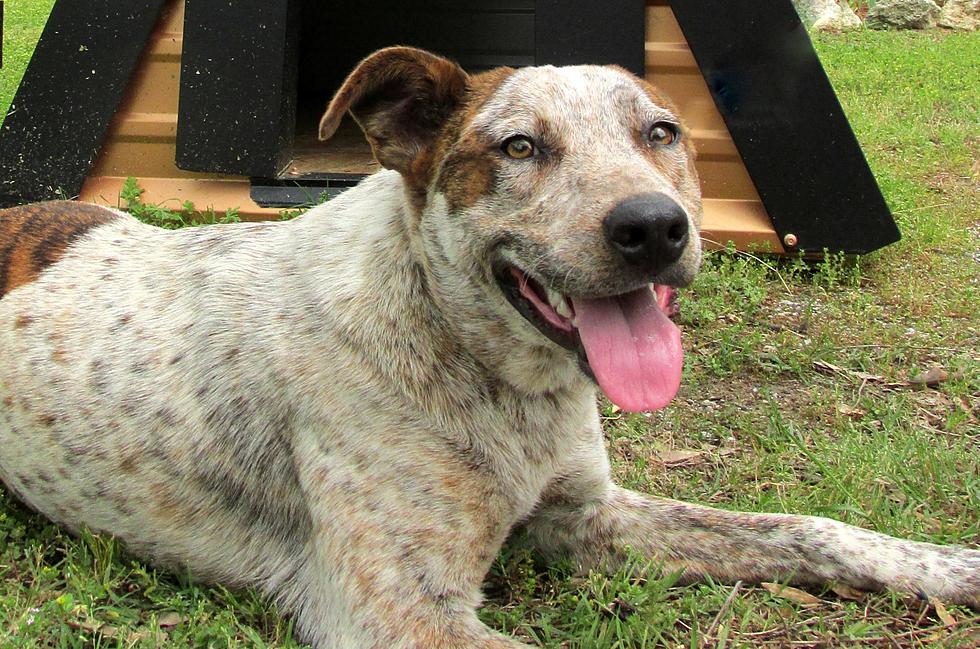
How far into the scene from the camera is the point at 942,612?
8.72ft

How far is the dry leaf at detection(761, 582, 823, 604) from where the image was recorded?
9.06ft

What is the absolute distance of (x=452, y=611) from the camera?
243 cm

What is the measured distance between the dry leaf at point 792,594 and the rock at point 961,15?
1318cm

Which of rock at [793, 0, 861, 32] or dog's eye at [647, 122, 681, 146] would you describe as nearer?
dog's eye at [647, 122, 681, 146]

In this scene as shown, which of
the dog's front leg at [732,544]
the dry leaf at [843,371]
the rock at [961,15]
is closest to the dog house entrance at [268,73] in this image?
the dry leaf at [843,371]

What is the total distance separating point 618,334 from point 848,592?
106 cm

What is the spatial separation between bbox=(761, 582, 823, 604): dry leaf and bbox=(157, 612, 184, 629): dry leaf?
1.61m

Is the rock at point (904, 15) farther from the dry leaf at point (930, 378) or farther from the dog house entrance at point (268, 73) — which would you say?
the dry leaf at point (930, 378)

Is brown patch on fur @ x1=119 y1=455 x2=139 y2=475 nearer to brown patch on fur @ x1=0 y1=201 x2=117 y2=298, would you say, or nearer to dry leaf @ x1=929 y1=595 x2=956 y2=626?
brown patch on fur @ x1=0 y1=201 x2=117 y2=298

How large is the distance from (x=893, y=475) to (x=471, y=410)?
1.53 meters

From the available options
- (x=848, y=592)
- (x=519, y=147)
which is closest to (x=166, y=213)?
(x=519, y=147)

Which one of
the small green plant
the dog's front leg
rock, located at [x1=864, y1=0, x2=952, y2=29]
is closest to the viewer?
the dog's front leg

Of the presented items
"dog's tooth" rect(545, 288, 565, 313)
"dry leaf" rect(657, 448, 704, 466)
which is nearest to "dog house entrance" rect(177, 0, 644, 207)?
"dry leaf" rect(657, 448, 704, 466)

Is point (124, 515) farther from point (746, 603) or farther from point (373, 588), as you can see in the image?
point (746, 603)
